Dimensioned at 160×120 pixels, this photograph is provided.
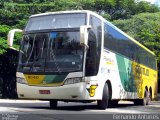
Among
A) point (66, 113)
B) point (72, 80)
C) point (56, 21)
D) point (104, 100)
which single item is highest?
point (56, 21)

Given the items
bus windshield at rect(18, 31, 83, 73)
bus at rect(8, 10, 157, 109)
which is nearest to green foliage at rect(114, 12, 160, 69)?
bus at rect(8, 10, 157, 109)

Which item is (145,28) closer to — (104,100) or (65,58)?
(104,100)

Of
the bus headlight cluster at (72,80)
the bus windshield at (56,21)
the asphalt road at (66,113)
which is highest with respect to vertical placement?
the bus windshield at (56,21)

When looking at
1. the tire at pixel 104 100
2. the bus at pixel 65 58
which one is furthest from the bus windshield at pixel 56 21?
the tire at pixel 104 100

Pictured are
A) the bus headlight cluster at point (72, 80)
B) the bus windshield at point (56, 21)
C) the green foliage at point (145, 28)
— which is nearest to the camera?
the bus headlight cluster at point (72, 80)

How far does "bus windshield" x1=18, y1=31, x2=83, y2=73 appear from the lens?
484 inches

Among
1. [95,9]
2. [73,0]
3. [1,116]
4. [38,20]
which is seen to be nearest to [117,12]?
[95,9]

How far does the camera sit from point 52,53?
12.5 metres

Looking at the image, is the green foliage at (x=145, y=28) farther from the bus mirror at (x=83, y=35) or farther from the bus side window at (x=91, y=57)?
the bus mirror at (x=83, y=35)

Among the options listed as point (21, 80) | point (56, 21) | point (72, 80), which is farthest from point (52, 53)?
point (21, 80)

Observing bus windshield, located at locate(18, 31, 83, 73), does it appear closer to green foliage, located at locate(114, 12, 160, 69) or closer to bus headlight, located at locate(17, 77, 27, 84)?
bus headlight, located at locate(17, 77, 27, 84)

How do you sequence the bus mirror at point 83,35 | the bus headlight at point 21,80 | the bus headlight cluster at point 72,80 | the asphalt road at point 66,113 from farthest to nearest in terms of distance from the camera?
the bus headlight at point 21,80
the bus headlight cluster at point 72,80
the bus mirror at point 83,35
the asphalt road at point 66,113

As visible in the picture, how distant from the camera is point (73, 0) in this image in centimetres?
3591

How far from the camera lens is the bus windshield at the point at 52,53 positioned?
1230 centimetres
